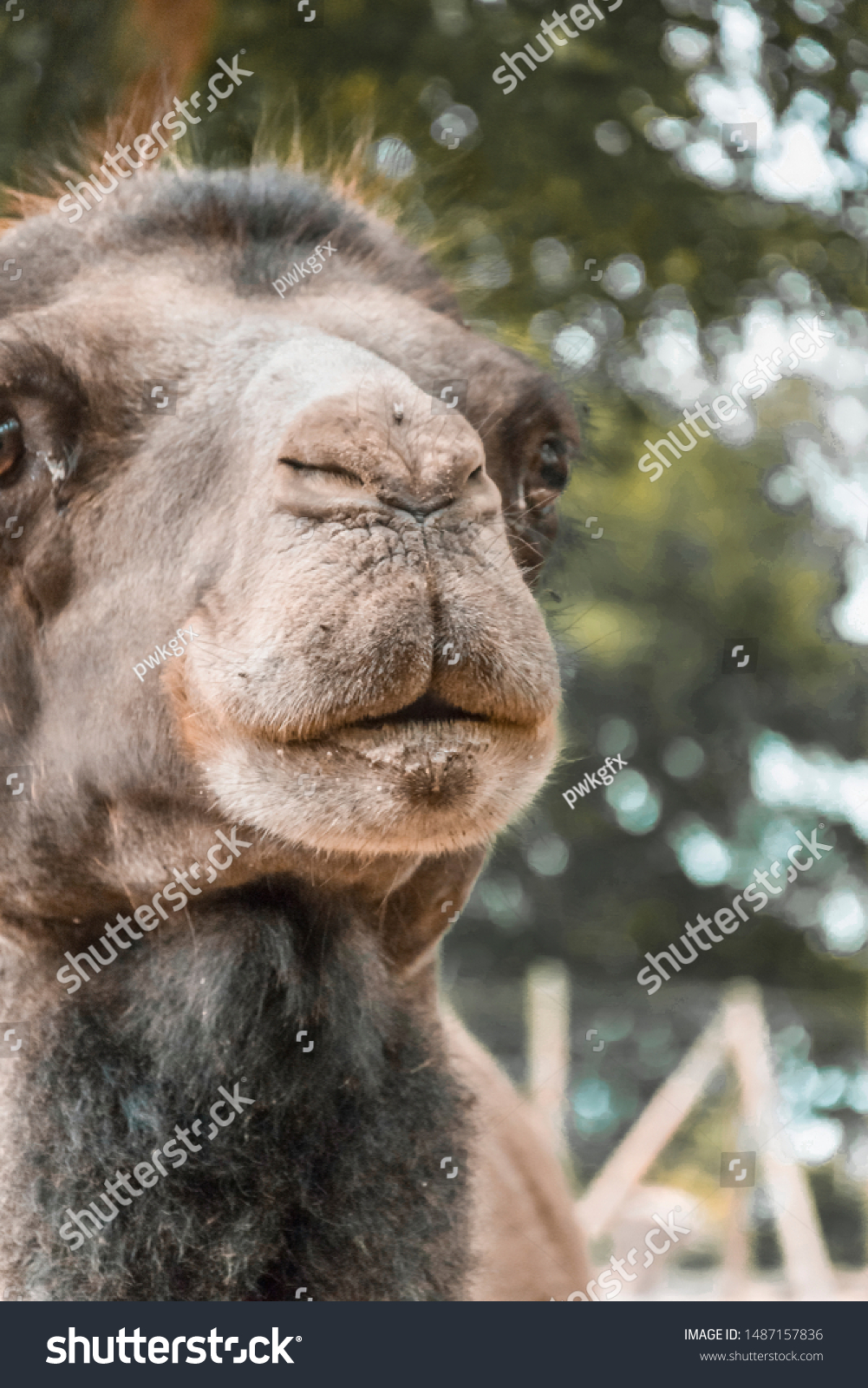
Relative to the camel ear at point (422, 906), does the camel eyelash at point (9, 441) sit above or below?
above

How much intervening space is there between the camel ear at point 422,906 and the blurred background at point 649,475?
343 millimetres

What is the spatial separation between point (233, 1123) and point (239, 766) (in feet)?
2.22

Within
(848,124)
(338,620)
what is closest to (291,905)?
(338,620)

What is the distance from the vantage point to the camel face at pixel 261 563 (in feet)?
6.12

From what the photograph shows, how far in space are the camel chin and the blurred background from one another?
860mm

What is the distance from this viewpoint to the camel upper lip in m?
1.87

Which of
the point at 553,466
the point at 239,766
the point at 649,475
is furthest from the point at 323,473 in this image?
the point at 649,475

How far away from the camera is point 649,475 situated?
6.45 m

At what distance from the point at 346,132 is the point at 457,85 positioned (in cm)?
77

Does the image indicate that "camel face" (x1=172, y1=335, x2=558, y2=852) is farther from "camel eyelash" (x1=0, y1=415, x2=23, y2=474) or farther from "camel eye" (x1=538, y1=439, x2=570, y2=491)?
"camel eye" (x1=538, y1=439, x2=570, y2=491)

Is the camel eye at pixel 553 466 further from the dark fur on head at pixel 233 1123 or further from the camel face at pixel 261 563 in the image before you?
the dark fur on head at pixel 233 1123

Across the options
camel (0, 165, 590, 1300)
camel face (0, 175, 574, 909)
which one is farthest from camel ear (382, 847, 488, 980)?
camel face (0, 175, 574, 909)

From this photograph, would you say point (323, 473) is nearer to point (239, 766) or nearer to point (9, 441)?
point (239, 766)

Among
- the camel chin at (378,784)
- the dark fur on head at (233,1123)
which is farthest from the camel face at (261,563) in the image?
the dark fur on head at (233,1123)
